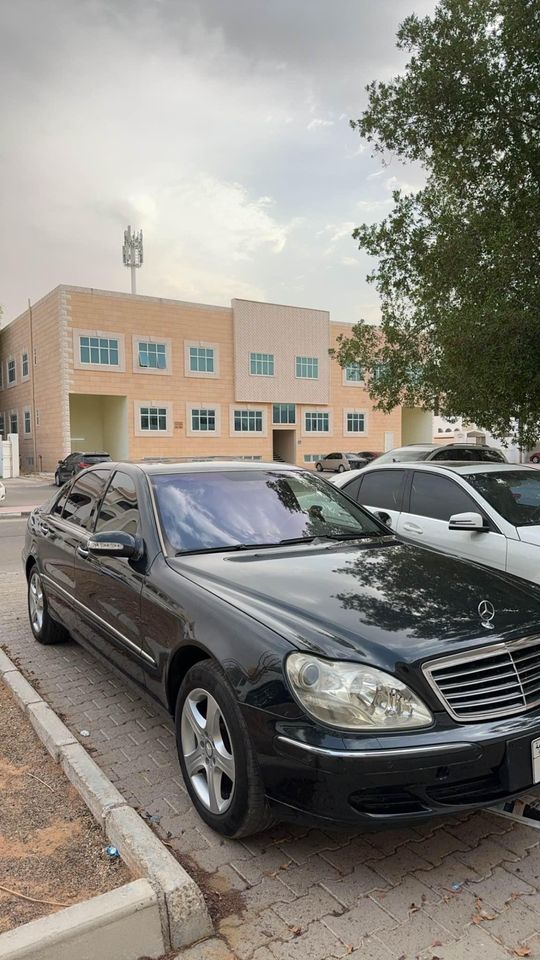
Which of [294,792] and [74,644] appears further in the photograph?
[74,644]

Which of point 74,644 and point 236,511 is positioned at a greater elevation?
point 236,511

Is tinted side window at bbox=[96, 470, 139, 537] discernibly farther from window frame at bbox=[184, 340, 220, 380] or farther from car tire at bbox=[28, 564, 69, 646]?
window frame at bbox=[184, 340, 220, 380]

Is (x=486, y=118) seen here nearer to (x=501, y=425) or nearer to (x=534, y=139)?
(x=534, y=139)

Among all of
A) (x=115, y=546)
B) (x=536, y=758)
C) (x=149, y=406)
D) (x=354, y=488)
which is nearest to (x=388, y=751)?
(x=536, y=758)

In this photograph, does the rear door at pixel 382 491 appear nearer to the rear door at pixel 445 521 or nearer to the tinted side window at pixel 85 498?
the rear door at pixel 445 521

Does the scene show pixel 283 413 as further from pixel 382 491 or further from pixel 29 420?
pixel 382 491

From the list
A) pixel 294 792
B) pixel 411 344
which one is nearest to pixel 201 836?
pixel 294 792

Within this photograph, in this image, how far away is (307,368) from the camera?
1658 inches

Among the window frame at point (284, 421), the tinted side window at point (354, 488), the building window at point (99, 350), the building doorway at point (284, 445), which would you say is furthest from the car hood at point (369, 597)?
the building doorway at point (284, 445)

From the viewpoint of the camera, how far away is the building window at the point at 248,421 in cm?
3997

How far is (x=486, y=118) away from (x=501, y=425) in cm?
543

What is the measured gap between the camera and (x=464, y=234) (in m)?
11.4

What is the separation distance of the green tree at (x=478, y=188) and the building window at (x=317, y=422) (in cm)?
2946

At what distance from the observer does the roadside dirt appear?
2396 millimetres
